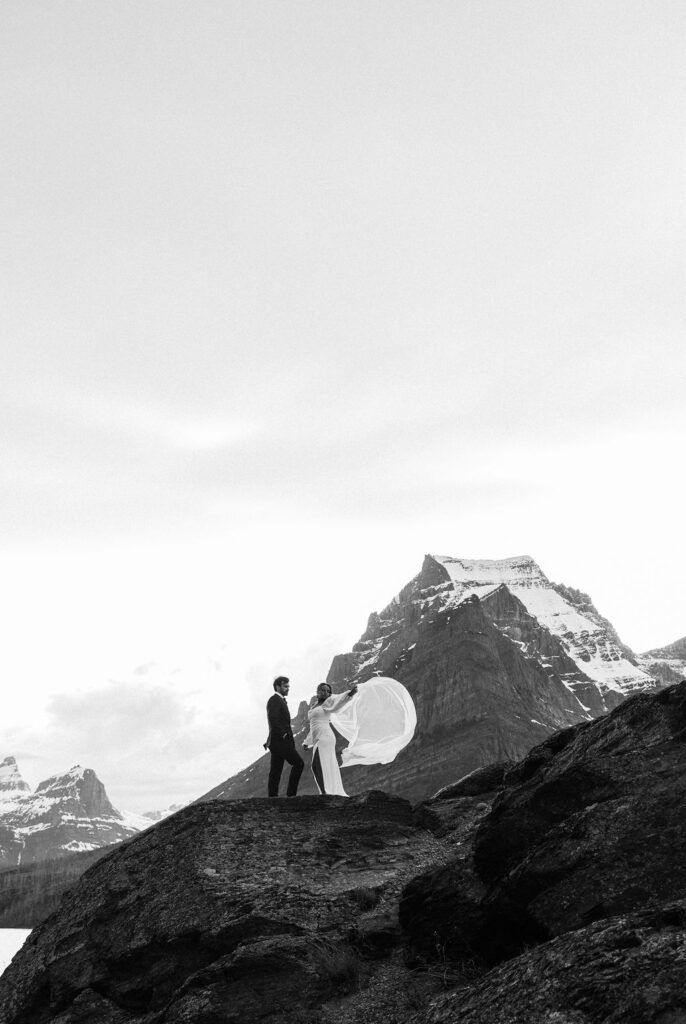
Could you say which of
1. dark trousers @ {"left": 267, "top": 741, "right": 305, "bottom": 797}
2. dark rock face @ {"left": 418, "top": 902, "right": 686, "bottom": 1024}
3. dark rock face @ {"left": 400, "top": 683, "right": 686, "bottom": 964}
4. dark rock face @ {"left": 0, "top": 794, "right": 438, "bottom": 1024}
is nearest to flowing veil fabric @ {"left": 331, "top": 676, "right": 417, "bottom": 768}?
dark trousers @ {"left": 267, "top": 741, "right": 305, "bottom": 797}

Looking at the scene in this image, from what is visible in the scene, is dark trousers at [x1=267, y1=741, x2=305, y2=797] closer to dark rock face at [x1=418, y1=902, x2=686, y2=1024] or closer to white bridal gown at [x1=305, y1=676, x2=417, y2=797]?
white bridal gown at [x1=305, y1=676, x2=417, y2=797]

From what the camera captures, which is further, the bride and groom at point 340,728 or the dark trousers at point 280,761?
the bride and groom at point 340,728

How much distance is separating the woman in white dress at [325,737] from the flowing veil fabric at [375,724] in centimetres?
220

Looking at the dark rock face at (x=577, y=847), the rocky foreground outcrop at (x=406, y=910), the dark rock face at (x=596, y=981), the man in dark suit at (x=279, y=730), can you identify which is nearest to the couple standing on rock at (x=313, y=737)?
the man in dark suit at (x=279, y=730)

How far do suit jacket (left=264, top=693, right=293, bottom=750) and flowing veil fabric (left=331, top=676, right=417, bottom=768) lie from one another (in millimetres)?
4107

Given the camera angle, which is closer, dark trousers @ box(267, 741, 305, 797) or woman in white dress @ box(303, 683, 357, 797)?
dark trousers @ box(267, 741, 305, 797)

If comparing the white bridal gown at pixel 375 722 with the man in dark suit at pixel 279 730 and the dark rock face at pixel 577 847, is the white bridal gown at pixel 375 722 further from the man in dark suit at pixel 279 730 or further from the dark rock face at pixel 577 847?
the dark rock face at pixel 577 847

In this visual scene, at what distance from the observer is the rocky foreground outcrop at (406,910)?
7770 millimetres

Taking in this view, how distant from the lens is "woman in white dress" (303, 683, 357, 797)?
23438mm

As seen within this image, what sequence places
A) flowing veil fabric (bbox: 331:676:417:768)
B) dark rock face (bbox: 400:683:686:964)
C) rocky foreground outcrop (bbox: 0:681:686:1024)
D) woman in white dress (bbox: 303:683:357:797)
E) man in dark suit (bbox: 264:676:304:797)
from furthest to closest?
→ 1. flowing veil fabric (bbox: 331:676:417:768)
2. woman in white dress (bbox: 303:683:357:797)
3. man in dark suit (bbox: 264:676:304:797)
4. dark rock face (bbox: 400:683:686:964)
5. rocky foreground outcrop (bbox: 0:681:686:1024)

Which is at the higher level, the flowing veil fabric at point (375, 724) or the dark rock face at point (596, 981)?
the flowing veil fabric at point (375, 724)

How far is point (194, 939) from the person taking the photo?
14148 millimetres

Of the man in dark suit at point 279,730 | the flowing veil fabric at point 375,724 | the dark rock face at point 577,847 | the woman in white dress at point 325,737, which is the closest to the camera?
the dark rock face at point 577,847

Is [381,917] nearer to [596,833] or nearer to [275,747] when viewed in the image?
[596,833]
